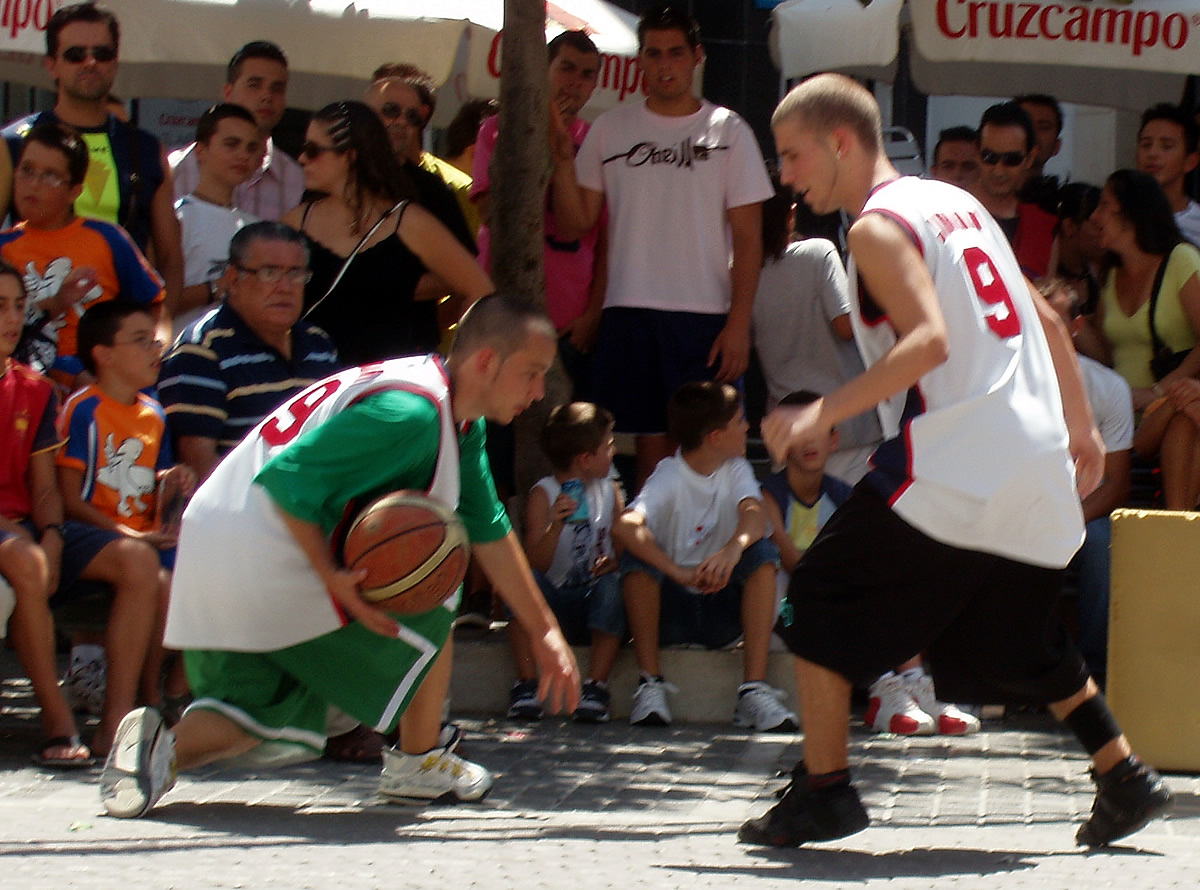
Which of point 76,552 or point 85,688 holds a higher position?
point 76,552

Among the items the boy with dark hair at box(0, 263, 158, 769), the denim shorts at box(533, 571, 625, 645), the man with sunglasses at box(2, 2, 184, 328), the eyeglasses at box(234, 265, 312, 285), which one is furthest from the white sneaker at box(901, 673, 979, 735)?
the man with sunglasses at box(2, 2, 184, 328)

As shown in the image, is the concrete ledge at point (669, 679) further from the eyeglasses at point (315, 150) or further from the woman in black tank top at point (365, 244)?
the eyeglasses at point (315, 150)

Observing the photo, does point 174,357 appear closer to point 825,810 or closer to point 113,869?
point 113,869

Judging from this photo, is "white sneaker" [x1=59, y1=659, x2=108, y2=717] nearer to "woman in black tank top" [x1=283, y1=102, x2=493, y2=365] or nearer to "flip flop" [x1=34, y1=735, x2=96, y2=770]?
"flip flop" [x1=34, y1=735, x2=96, y2=770]

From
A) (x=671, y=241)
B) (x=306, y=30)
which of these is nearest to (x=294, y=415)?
(x=671, y=241)

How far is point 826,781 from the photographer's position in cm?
476

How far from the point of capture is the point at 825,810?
15.6ft

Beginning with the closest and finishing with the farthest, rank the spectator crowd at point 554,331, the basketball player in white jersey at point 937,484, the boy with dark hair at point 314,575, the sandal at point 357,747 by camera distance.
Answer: the basketball player in white jersey at point 937,484, the boy with dark hair at point 314,575, the sandal at point 357,747, the spectator crowd at point 554,331

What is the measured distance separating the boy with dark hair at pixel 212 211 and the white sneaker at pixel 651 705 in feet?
8.04

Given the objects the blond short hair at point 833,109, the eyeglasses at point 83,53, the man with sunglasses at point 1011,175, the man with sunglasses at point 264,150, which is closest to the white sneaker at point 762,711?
the man with sunglasses at point 1011,175

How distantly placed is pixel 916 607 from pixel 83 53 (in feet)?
13.8

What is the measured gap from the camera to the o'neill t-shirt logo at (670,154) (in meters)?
7.83

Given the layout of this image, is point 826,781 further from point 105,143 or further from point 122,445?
point 105,143

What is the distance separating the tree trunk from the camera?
7.54 metres
